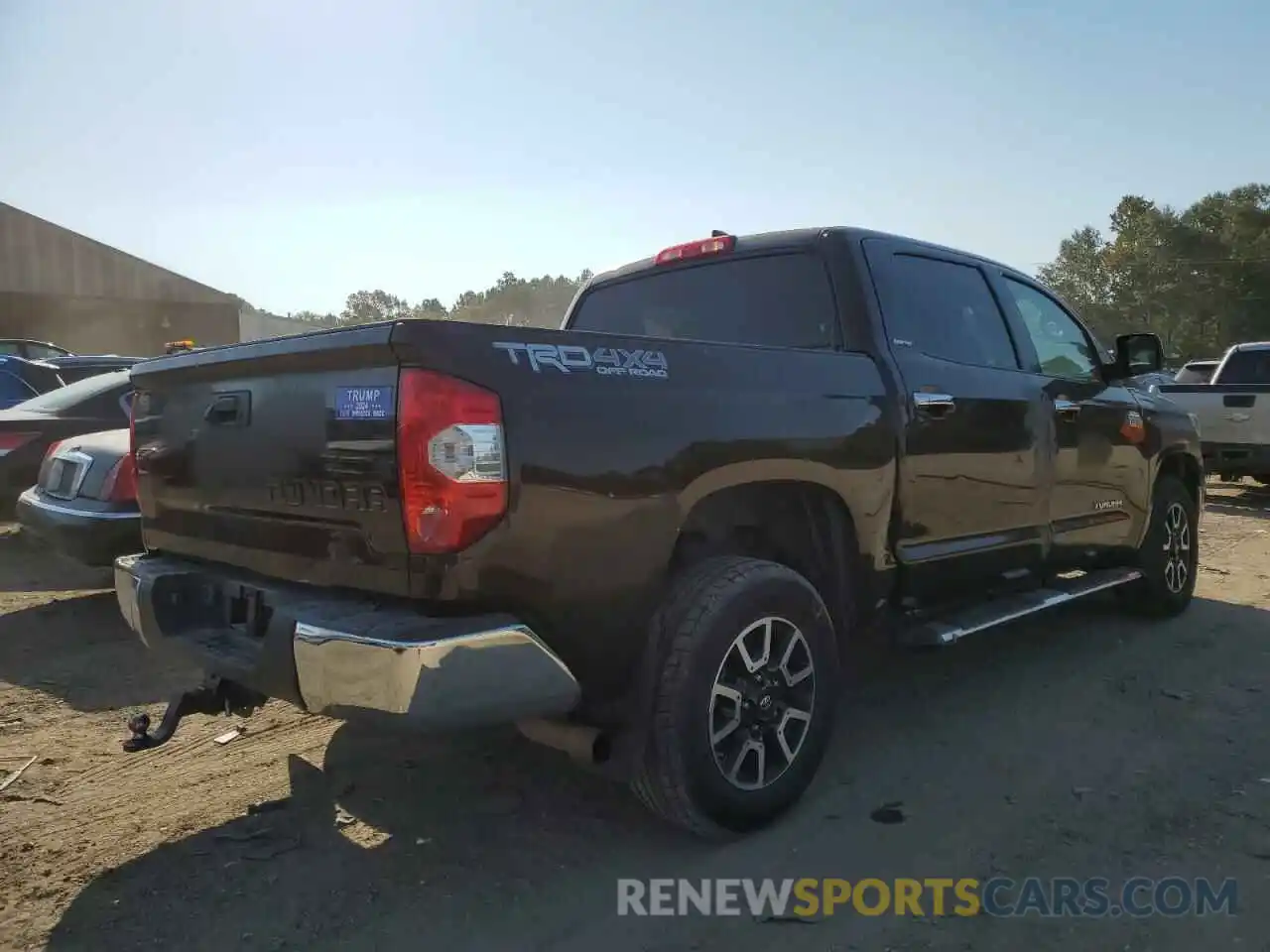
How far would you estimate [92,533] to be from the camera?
509 cm

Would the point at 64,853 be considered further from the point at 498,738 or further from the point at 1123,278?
the point at 1123,278

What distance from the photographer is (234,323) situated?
32.1 metres

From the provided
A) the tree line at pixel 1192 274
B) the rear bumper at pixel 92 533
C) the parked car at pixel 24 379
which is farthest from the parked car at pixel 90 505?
the tree line at pixel 1192 274

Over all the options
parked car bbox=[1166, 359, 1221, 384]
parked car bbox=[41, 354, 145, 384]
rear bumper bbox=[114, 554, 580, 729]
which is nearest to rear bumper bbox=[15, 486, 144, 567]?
rear bumper bbox=[114, 554, 580, 729]

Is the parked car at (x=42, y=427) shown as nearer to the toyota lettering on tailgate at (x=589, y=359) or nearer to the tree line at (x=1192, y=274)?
the toyota lettering on tailgate at (x=589, y=359)

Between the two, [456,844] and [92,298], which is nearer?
[456,844]

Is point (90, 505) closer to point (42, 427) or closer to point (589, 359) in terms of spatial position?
point (42, 427)

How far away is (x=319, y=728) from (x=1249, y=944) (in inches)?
131

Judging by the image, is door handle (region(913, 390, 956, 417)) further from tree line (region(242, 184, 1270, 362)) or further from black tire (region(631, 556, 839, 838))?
tree line (region(242, 184, 1270, 362))

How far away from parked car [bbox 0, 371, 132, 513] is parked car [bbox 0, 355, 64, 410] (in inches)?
107

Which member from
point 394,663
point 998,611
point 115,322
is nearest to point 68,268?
point 115,322

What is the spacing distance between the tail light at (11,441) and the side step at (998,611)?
244 inches

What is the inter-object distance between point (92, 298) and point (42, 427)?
24.9 m

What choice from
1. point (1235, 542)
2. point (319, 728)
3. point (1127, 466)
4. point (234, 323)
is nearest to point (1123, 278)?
point (234, 323)
